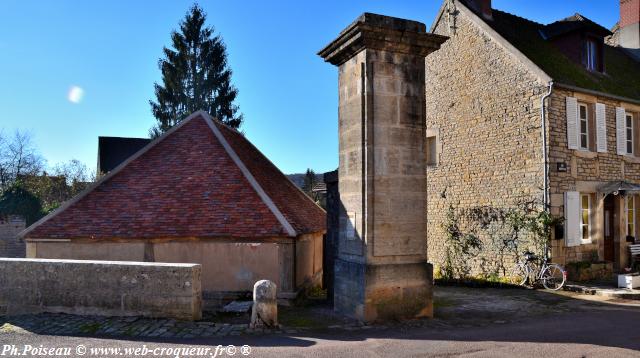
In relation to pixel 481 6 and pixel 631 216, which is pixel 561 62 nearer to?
pixel 481 6

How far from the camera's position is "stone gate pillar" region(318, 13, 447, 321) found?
7.35 meters

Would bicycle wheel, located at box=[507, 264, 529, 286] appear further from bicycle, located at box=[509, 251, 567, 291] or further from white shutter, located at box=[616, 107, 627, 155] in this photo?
white shutter, located at box=[616, 107, 627, 155]

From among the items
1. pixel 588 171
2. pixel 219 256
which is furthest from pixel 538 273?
pixel 219 256

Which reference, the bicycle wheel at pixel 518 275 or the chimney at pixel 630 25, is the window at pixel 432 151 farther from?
the chimney at pixel 630 25

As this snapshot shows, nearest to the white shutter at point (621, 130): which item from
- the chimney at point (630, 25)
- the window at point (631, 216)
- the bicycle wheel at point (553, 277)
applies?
the window at point (631, 216)

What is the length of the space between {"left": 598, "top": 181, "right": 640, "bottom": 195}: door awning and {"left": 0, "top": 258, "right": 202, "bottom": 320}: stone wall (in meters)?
11.2

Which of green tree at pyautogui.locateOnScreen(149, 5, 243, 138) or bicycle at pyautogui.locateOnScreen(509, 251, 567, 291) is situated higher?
green tree at pyautogui.locateOnScreen(149, 5, 243, 138)

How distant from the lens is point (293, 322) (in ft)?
25.4

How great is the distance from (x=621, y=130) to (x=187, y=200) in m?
12.0

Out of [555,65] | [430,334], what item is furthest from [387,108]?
[555,65]

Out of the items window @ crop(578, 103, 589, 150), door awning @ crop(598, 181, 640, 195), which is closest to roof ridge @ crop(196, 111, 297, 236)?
window @ crop(578, 103, 589, 150)

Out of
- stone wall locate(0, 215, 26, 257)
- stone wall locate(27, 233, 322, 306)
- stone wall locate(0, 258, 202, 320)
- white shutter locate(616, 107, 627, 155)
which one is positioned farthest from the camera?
stone wall locate(0, 215, 26, 257)

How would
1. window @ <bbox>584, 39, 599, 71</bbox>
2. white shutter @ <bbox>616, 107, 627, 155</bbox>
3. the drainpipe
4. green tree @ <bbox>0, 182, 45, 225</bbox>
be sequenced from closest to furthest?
the drainpipe, white shutter @ <bbox>616, 107, 627, 155</bbox>, window @ <bbox>584, 39, 599, 71</bbox>, green tree @ <bbox>0, 182, 45, 225</bbox>

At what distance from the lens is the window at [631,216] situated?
1418cm
